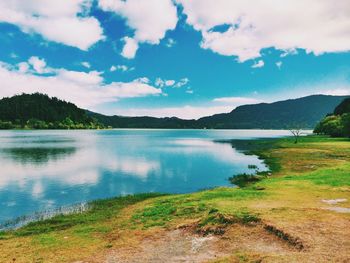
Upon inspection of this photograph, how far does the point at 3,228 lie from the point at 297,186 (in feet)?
105

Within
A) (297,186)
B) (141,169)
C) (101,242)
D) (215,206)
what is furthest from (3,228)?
(141,169)

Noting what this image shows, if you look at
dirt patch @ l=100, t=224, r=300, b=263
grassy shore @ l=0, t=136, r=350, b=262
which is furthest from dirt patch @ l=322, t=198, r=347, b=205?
dirt patch @ l=100, t=224, r=300, b=263

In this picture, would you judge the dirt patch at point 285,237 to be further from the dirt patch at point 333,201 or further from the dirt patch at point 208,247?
the dirt patch at point 333,201

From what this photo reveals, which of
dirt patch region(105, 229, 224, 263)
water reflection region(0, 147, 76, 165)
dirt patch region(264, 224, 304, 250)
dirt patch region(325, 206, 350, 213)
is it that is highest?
dirt patch region(325, 206, 350, 213)

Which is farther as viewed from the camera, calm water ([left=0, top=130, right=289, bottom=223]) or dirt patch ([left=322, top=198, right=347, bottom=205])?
calm water ([left=0, top=130, right=289, bottom=223])

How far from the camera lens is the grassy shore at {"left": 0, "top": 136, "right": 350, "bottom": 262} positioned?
17.8 m

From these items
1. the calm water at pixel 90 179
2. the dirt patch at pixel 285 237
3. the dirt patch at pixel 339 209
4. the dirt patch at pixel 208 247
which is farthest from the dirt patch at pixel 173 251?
the calm water at pixel 90 179

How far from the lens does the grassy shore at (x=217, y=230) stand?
17844 millimetres

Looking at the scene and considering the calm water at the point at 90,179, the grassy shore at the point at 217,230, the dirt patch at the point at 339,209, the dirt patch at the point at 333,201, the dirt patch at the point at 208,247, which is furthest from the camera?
the calm water at the point at 90,179

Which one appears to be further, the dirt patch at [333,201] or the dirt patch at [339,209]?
the dirt patch at [333,201]

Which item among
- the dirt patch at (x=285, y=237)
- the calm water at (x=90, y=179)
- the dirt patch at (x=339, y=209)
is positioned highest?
the dirt patch at (x=339, y=209)

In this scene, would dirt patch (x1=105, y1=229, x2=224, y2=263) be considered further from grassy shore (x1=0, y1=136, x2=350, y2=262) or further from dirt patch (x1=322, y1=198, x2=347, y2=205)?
dirt patch (x1=322, y1=198, x2=347, y2=205)

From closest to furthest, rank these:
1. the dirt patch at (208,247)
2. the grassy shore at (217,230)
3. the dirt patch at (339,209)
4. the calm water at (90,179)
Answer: the dirt patch at (208,247)
the grassy shore at (217,230)
the dirt patch at (339,209)
the calm water at (90,179)

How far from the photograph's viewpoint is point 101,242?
22.0 m
